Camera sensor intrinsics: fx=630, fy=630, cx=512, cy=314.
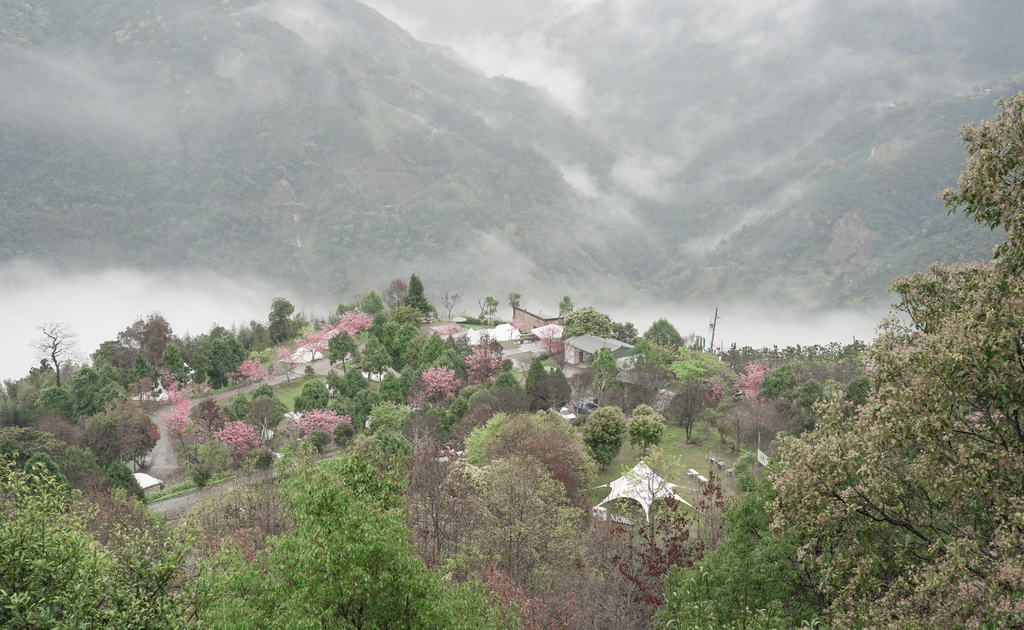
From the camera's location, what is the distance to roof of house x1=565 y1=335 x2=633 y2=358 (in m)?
49.4

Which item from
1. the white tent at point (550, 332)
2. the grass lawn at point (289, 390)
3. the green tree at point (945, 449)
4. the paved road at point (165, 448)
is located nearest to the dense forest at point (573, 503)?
the green tree at point (945, 449)

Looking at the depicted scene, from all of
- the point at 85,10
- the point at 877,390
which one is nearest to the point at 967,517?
the point at 877,390

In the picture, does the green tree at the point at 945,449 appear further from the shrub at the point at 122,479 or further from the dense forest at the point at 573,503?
the shrub at the point at 122,479

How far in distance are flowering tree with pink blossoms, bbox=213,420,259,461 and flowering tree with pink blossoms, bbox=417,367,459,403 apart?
1001 centimetres

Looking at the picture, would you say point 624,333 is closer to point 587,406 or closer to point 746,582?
point 587,406

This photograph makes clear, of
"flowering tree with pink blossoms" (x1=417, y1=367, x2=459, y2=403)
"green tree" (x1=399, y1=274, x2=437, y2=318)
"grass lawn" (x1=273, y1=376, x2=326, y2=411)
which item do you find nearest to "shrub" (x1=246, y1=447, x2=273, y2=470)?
"flowering tree with pink blossoms" (x1=417, y1=367, x2=459, y2=403)

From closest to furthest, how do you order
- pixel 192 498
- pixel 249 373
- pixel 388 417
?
pixel 192 498 → pixel 388 417 → pixel 249 373

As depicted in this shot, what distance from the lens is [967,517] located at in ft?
25.5

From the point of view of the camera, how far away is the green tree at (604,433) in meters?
27.3

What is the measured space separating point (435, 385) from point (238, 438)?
11661mm

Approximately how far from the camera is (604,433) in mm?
27344

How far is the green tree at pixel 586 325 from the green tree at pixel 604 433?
2659cm

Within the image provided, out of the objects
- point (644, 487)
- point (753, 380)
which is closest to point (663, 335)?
point (753, 380)

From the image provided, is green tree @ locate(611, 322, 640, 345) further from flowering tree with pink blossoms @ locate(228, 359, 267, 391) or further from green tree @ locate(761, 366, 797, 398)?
flowering tree with pink blossoms @ locate(228, 359, 267, 391)
